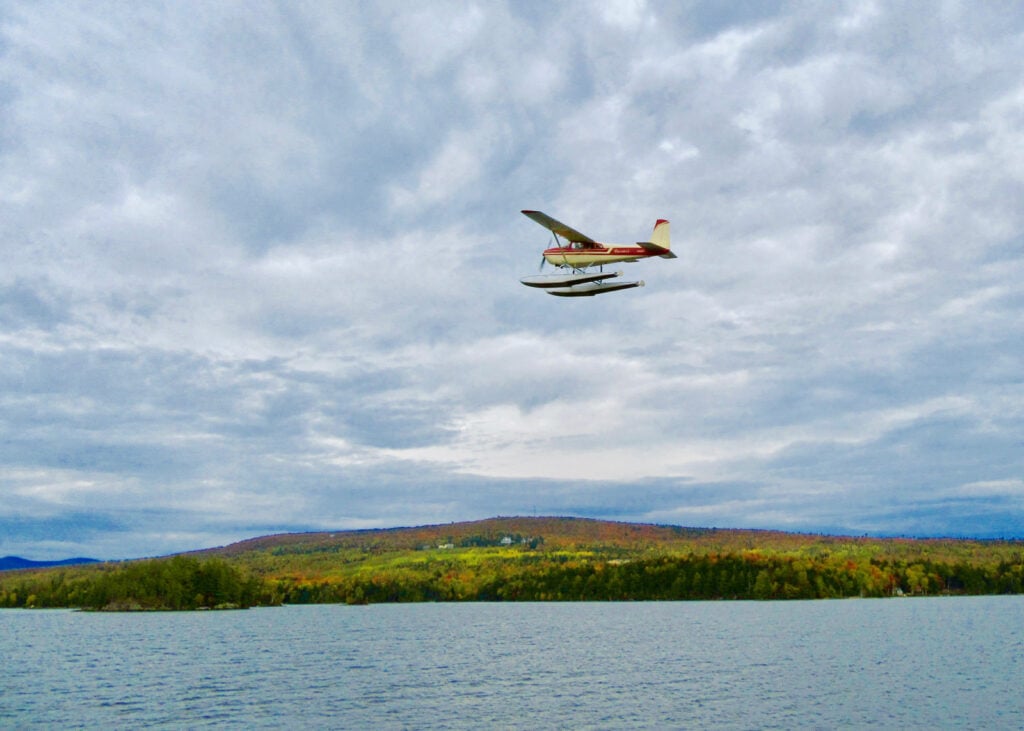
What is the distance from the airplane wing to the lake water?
4025 centimetres

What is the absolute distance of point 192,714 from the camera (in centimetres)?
7575

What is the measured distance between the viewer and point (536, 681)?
97125 mm

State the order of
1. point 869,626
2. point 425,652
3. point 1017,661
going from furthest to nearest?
point 869,626 → point 425,652 → point 1017,661

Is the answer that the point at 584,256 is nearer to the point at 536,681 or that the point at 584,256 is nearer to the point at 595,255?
the point at 595,255

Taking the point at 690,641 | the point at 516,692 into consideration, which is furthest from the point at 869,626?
the point at 516,692

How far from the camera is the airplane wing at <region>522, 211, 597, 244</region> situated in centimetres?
5212

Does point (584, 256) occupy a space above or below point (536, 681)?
above

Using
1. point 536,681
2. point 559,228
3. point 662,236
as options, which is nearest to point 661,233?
point 662,236

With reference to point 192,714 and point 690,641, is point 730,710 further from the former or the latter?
point 690,641

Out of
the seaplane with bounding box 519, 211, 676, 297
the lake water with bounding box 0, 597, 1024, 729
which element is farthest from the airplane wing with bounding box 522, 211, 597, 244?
the lake water with bounding box 0, 597, 1024, 729

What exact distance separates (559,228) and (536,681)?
63.6 metres

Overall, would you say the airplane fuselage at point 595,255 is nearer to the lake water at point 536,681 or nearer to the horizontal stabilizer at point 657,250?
the horizontal stabilizer at point 657,250

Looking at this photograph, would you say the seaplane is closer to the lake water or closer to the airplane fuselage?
the airplane fuselage

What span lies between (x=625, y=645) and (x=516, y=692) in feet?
204
